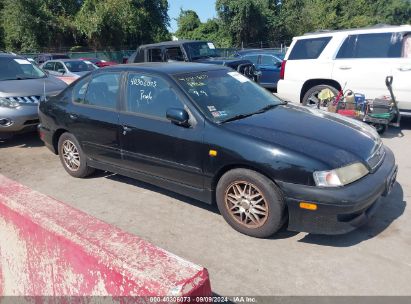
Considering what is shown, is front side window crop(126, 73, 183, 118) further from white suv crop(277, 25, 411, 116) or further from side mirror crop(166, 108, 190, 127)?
white suv crop(277, 25, 411, 116)

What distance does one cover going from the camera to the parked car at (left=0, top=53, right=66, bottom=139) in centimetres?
689

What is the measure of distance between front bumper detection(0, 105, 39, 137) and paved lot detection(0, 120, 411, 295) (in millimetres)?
2145

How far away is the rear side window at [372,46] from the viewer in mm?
7133

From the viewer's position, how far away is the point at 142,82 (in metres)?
4.48

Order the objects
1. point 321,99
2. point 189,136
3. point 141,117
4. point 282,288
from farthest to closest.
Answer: point 321,99
point 141,117
point 189,136
point 282,288

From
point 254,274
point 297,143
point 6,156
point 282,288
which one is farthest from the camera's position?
point 6,156

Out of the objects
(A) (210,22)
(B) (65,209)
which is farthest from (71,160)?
(A) (210,22)

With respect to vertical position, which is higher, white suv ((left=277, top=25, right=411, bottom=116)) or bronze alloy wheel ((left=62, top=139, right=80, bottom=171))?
white suv ((left=277, top=25, right=411, bottom=116))

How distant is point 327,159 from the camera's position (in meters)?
3.31

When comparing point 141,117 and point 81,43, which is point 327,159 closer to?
point 141,117

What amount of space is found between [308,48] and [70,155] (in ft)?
18.0

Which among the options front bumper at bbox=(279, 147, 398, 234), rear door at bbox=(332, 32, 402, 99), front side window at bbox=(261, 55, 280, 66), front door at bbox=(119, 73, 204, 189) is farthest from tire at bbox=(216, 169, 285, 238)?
front side window at bbox=(261, 55, 280, 66)

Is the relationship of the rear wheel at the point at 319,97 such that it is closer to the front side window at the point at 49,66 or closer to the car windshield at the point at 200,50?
the car windshield at the point at 200,50

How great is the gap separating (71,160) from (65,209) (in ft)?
10.9
